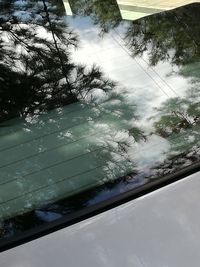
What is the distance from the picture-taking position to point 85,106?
2.08m

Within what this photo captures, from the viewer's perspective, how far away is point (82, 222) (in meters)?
1.85

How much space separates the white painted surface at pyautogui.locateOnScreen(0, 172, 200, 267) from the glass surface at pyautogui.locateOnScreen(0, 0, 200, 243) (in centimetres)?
8

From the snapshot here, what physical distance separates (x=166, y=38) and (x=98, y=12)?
12.6 inches

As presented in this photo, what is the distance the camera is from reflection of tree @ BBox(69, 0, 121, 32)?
2.26m

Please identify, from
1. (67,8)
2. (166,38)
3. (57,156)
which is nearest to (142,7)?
(166,38)

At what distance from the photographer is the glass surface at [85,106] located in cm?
191

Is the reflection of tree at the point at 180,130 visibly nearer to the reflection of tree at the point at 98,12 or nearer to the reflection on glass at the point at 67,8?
the reflection of tree at the point at 98,12

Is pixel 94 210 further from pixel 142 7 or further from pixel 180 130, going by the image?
pixel 142 7

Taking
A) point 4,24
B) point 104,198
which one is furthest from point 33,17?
point 104,198

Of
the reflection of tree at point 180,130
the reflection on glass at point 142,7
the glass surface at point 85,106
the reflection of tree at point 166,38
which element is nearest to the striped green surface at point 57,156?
the glass surface at point 85,106

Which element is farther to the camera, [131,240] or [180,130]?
[180,130]

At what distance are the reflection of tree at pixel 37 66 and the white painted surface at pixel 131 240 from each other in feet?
1.66

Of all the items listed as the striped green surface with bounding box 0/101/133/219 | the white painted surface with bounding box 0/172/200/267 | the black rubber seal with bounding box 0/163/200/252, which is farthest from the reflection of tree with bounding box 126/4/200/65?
the white painted surface with bounding box 0/172/200/267

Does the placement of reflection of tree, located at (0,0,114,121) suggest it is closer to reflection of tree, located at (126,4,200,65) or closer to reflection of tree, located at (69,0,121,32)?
reflection of tree, located at (69,0,121,32)
